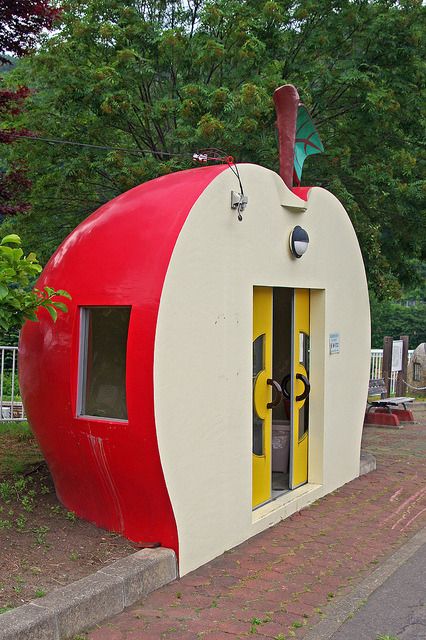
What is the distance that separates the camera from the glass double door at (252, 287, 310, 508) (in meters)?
6.37

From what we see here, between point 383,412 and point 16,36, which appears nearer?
point 16,36

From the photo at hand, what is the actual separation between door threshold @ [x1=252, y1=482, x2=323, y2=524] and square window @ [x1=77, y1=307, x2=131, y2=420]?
172 centimetres

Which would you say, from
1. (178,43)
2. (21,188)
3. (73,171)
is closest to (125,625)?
(21,188)

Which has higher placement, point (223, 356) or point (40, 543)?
point (223, 356)

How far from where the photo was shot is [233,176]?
5828mm

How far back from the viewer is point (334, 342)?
7668mm

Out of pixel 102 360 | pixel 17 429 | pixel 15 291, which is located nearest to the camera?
pixel 15 291

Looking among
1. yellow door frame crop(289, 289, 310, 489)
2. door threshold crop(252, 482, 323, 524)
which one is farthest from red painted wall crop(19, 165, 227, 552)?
yellow door frame crop(289, 289, 310, 489)

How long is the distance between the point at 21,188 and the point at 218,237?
2.76 m

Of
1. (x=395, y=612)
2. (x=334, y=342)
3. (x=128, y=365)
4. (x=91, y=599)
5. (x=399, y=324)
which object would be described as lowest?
(x=395, y=612)

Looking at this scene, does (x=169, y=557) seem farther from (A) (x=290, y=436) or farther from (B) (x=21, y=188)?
(B) (x=21, y=188)

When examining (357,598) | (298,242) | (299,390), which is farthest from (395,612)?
(298,242)

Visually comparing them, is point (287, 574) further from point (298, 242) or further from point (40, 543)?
point (298, 242)

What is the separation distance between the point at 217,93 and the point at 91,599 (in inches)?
246
